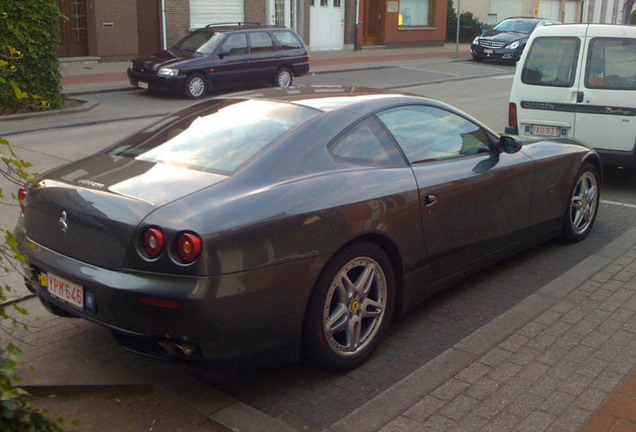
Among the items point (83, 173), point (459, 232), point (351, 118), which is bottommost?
point (459, 232)

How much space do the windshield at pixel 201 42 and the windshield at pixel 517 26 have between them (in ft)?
50.9

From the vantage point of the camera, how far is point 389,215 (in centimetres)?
445

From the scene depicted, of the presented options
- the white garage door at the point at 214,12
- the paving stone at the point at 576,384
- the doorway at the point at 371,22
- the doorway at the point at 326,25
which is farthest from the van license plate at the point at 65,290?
the doorway at the point at 371,22

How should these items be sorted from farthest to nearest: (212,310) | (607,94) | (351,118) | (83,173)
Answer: (607,94)
(351,118)
(83,173)
(212,310)

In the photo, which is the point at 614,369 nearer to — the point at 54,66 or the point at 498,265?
the point at 498,265

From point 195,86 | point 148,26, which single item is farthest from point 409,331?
point 148,26

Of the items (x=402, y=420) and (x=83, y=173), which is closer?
(x=402, y=420)

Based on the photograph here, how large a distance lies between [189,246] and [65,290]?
83cm

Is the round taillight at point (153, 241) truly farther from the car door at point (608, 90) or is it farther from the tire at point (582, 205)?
the car door at point (608, 90)

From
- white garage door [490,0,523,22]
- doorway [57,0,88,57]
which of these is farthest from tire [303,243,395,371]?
white garage door [490,0,523,22]

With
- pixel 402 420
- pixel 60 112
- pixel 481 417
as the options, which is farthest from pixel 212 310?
pixel 60 112

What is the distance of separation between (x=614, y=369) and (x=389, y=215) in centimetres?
154

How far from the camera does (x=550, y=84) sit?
895 cm

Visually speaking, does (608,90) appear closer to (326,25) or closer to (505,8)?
(326,25)
